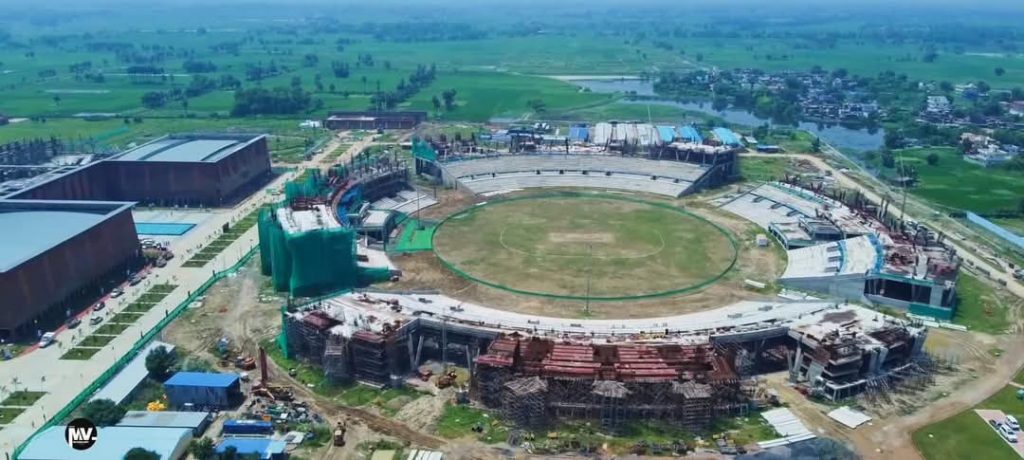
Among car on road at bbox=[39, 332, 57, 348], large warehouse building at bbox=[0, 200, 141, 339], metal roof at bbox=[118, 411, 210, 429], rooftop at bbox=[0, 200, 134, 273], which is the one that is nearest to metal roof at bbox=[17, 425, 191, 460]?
metal roof at bbox=[118, 411, 210, 429]

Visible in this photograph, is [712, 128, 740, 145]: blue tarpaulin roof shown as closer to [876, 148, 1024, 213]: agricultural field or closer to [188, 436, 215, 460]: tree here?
[876, 148, 1024, 213]: agricultural field

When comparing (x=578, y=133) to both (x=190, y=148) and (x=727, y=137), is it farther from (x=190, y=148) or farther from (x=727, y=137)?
(x=190, y=148)

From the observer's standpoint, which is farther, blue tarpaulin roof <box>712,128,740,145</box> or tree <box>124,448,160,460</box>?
blue tarpaulin roof <box>712,128,740,145</box>

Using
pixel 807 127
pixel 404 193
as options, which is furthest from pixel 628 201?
pixel 807 127

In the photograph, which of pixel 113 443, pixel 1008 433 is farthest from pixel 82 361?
pixel 1008 433

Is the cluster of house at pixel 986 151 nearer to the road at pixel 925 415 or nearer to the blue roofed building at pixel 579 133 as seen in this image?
the road at pixel 925 415

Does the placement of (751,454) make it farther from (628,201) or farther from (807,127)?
(807,127)

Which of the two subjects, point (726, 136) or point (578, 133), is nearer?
point (726, 136)
